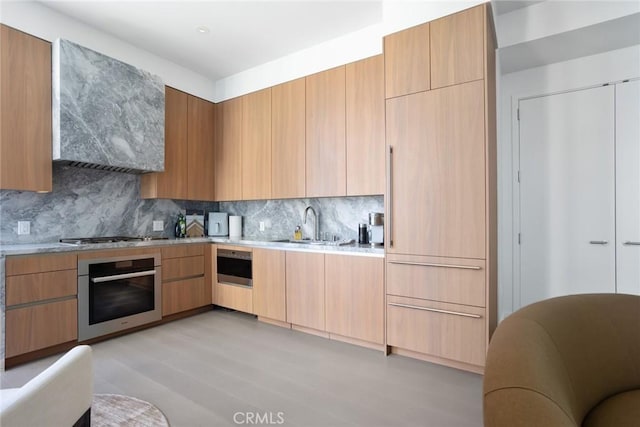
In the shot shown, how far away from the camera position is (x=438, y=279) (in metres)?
2.48

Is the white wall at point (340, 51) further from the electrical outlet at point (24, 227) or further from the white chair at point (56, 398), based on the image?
the white chair at point (56, 398)

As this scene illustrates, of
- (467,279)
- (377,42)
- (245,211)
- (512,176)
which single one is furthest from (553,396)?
(245,211)

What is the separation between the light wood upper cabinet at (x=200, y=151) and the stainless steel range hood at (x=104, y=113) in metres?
0.51

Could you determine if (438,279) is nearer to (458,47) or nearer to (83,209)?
(458,47)

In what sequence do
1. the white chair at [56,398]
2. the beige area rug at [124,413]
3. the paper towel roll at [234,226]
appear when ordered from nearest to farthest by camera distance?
the white chair at [56,398]
the beige area rug at [124,413]
the paper towel roll at [234,226]

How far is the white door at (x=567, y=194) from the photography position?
112 inches

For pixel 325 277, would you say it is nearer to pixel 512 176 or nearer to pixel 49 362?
pixel 512 176

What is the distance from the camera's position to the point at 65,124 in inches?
113

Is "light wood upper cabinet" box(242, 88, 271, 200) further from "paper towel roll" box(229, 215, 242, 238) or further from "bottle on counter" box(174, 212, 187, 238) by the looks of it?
"bottle on counter" box(174, 212, 187, 238)

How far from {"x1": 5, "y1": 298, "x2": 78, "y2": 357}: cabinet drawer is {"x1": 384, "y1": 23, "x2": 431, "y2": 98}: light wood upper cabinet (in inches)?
126

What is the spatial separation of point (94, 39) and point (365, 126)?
2.77m

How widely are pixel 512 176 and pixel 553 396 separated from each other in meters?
2.88

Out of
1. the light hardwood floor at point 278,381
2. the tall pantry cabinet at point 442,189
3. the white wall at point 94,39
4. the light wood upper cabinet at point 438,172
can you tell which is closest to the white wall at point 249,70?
the white wall at point 94,39

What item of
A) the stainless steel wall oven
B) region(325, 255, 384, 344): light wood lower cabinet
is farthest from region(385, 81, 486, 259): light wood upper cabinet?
the stainless steel wall oven
